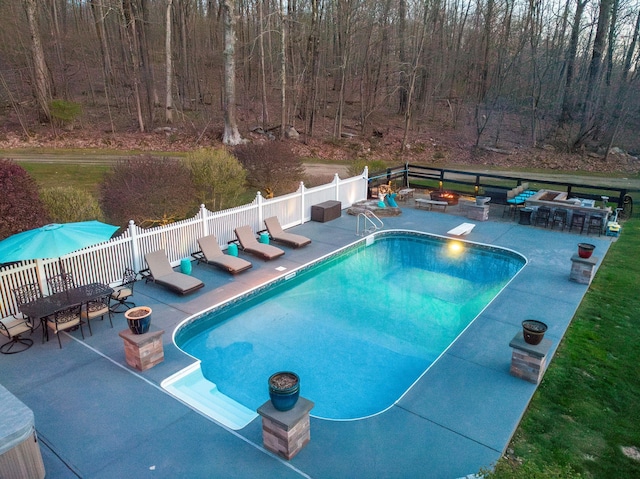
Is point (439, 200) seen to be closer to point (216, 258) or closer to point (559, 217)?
point (559, 217)

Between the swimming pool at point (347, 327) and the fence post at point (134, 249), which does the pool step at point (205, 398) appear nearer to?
the swimming pool at point (347, 327)

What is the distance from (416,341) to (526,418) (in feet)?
9.21

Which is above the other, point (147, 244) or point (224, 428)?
point (147, 244)

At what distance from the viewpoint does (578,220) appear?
45.5ft

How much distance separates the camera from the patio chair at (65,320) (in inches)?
280

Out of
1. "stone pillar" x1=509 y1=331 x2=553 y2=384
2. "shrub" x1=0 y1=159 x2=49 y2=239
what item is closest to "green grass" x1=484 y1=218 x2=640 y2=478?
"stone pillar" x1=509 y1=331 x2=553 y2=384

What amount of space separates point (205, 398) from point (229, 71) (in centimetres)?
2057

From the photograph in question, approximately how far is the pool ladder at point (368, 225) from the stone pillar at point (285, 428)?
8932mm

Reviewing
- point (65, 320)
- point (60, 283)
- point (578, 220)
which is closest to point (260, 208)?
point (60, 283)

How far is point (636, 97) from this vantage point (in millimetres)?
24969

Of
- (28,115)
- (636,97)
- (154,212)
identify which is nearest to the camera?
(154,212)

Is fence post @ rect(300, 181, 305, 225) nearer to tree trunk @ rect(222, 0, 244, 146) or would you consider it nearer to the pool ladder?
the pool ladder

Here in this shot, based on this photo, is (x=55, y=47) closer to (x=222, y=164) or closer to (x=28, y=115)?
(x=28, y=115)

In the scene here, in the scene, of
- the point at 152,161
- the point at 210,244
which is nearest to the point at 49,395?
the point at 210,244
